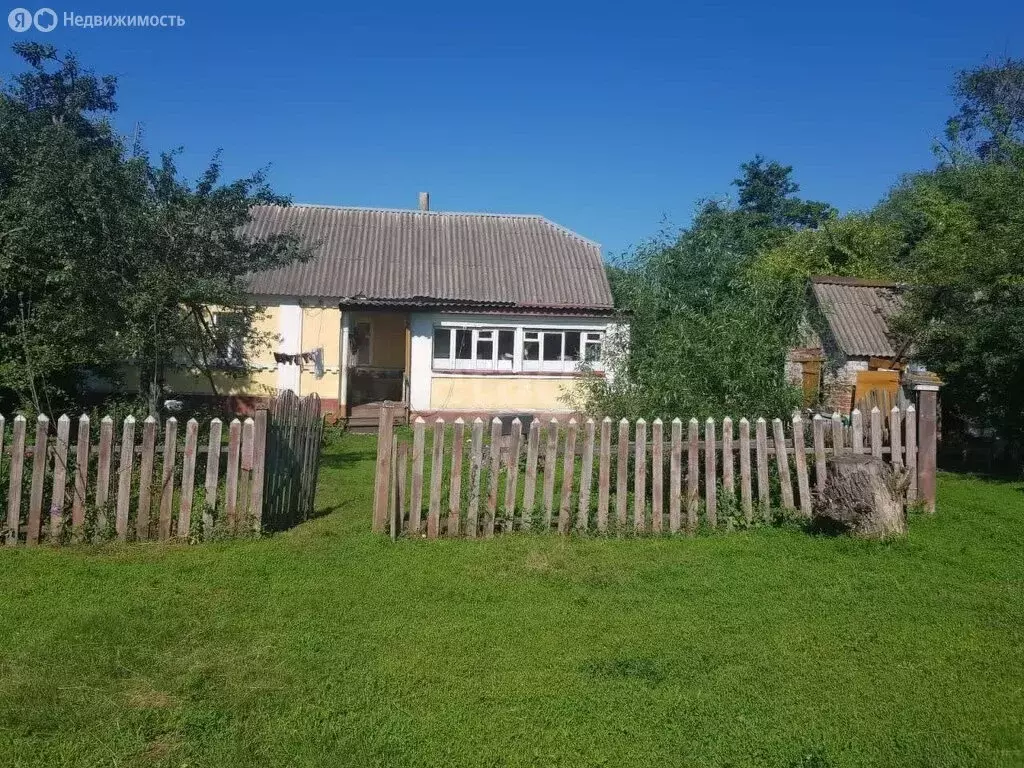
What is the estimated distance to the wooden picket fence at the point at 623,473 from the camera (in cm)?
756

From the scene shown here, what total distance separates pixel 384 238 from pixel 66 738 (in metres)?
19.7

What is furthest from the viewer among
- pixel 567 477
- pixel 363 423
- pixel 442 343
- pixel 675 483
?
pixel 442 343

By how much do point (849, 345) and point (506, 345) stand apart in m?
8.18

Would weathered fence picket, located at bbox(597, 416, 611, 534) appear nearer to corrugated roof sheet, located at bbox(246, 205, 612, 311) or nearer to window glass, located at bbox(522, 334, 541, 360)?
corrugated roof sheet, located at bbox(246, 205, 612, 311)

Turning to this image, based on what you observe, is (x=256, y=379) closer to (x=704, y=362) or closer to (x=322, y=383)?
(x=322, y=383)

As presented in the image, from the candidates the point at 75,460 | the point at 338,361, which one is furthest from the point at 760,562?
the point at 338,361

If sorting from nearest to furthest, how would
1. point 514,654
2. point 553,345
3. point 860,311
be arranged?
1. point 514,654
2. point 860,311
3. point 553,345

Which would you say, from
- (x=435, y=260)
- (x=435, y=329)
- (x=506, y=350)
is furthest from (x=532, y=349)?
(x=435, y=260)

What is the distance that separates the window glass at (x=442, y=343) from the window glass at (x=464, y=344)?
0.21 meters

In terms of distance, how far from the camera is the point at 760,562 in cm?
686

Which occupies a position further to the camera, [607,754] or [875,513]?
Result: [875,513]

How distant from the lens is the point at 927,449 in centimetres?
866

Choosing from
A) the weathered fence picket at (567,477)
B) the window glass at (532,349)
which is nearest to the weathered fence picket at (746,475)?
the weathered fence picket at (567,477)

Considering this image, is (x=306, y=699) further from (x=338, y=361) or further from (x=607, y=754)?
(x=338, y=361)
